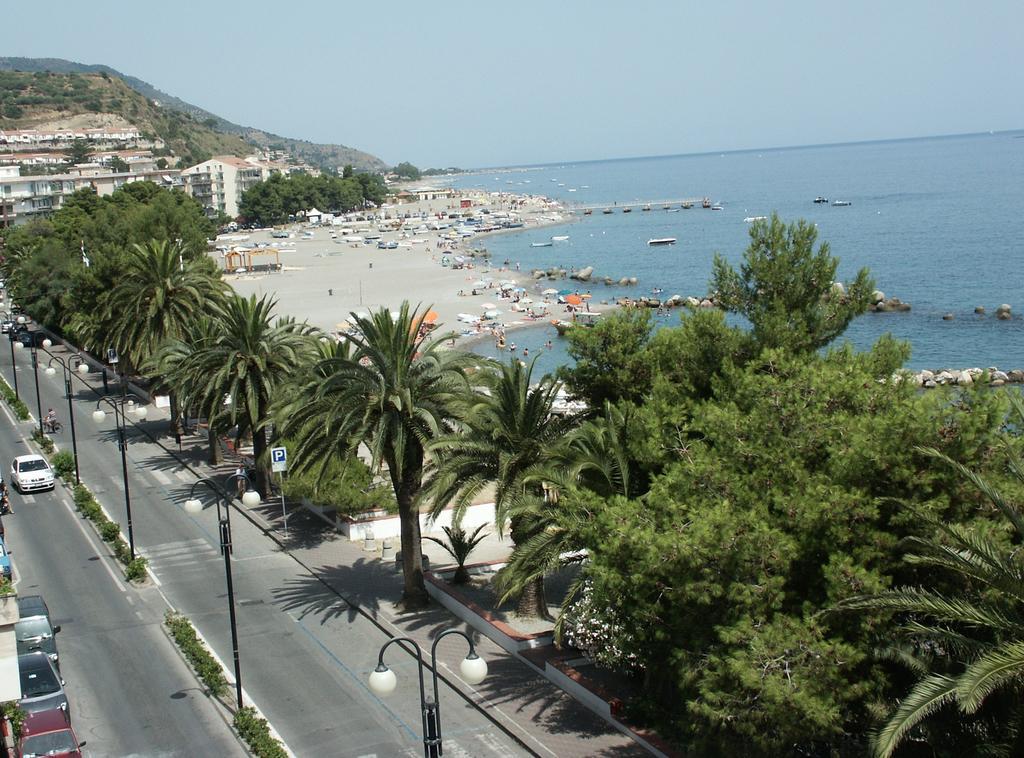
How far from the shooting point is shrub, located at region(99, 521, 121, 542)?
26.1m

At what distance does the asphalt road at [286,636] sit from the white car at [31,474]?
1.24m

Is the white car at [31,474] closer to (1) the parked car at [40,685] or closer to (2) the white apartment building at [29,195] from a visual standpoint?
(1) the parked car at [40,685]

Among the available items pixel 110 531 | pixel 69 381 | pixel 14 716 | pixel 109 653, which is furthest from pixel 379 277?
pixel 14 716

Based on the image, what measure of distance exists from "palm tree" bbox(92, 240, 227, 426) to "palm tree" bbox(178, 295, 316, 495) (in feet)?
25.3

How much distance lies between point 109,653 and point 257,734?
17.5 feet

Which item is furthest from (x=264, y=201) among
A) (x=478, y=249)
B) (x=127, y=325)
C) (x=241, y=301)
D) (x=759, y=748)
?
(x=759, y=748)

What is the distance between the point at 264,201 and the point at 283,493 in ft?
410

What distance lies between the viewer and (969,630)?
1212 cm

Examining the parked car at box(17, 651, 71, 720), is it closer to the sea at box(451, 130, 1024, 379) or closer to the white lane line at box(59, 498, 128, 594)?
the white lane line at box(59, 498, 128, 594)

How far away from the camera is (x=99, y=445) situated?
121 feet

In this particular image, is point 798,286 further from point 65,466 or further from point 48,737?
point 65,466

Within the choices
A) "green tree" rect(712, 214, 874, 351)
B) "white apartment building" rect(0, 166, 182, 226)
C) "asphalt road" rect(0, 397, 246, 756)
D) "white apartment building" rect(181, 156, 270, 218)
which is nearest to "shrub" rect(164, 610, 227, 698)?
"asphalt road" rect(0, 397, 246, 756)

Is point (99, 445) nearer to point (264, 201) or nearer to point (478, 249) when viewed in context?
point (478, 249)

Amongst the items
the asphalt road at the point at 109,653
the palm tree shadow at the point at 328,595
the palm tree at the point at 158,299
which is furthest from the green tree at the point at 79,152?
the palm tree shadow at the point at 328,595
